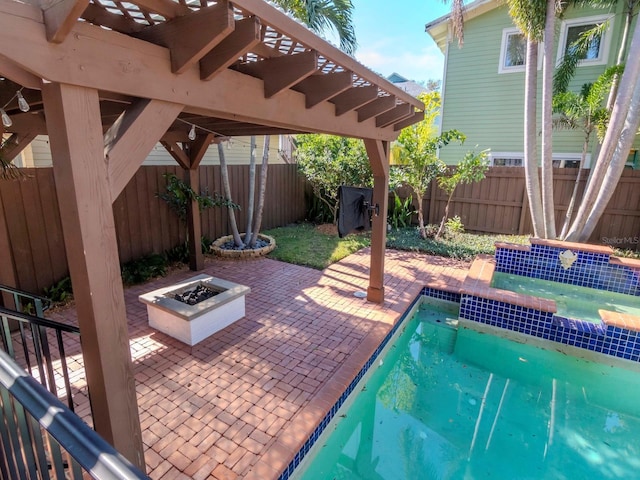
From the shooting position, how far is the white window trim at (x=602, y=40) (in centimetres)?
822

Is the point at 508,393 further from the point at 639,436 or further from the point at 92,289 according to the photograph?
the point at 92,289

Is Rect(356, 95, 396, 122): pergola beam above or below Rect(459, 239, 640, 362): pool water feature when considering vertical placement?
above

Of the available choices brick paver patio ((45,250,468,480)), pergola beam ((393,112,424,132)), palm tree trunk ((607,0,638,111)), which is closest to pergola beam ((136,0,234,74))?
brick paver patio ((45,250,468,480))

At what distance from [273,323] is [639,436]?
146 inches

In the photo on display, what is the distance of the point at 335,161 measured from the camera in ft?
27.6

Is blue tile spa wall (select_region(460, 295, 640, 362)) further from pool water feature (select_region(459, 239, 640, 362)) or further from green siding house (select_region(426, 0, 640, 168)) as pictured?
green siding house (select_region(426, 0, 640, 168))

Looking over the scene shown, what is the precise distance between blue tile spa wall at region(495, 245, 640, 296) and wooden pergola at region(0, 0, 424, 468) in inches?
221

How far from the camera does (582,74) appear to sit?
8.70 metres

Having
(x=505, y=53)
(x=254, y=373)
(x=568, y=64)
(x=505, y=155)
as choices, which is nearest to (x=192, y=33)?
(x=254, y=373)

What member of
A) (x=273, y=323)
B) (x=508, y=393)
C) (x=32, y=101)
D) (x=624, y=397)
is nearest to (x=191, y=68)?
(x=32, y=101)

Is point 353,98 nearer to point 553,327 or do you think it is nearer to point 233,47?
point 233,47

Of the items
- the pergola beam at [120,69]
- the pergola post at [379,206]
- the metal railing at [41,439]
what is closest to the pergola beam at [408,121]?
the pergola post at [379,206]

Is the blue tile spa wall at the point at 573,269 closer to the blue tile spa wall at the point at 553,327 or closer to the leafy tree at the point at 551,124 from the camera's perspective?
the leafy tree at the point at 551,124

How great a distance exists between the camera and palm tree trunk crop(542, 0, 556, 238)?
5.83 meters
